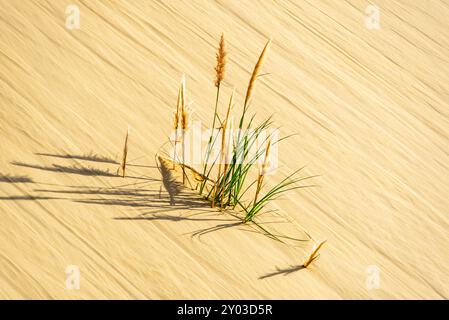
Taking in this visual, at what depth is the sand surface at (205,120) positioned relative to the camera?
63.1 inches

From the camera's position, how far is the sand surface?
1.60m

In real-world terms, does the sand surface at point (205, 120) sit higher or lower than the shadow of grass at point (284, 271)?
higher

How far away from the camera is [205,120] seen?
2.03 metres

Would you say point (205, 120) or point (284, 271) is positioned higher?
point (205, 120)

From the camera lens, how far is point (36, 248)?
1.55m

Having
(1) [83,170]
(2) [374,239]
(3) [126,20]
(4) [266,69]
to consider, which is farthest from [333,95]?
(1) [83,170]

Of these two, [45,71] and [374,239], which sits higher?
[45,71]

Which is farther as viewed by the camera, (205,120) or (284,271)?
(205,120)

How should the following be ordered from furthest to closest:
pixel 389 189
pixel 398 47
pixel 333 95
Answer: pixel 398 47, pixel 333 95, pixel 389 189

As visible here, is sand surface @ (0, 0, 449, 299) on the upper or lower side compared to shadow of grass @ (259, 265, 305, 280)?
upper

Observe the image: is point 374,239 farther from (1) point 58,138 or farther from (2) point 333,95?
(1) point 58,138

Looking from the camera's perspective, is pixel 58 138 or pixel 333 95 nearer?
pixel 58 138
